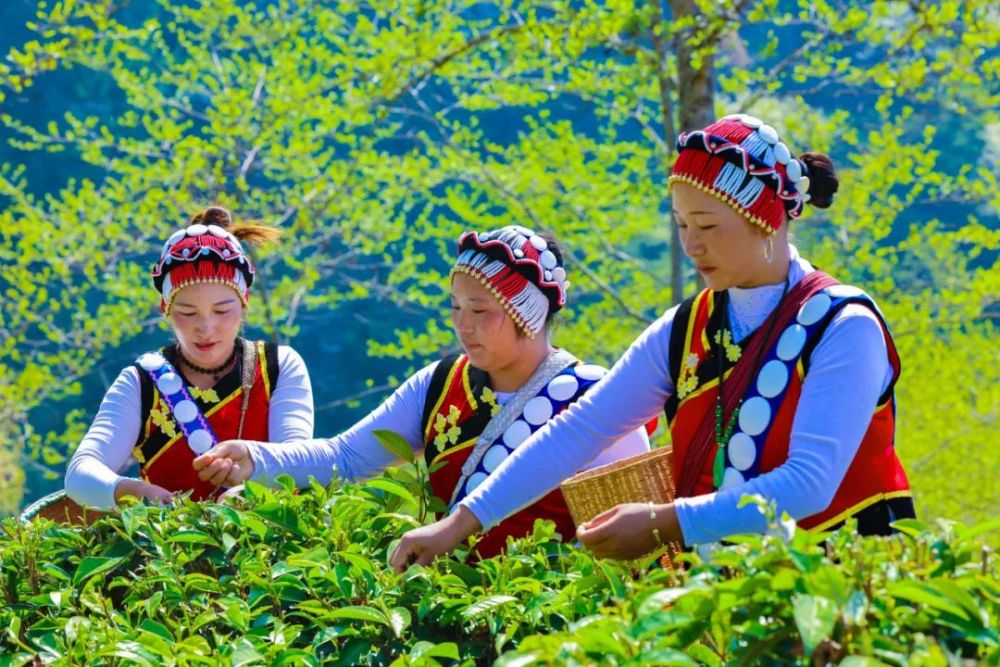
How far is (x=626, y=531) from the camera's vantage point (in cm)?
245

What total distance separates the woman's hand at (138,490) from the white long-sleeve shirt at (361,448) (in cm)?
26

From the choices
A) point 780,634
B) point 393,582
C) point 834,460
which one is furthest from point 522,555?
point 780,634

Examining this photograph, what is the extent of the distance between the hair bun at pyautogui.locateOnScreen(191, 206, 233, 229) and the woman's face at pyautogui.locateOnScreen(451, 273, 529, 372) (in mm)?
1197

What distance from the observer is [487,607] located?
2229 millimetres

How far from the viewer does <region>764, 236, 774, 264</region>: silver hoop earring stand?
288 cm

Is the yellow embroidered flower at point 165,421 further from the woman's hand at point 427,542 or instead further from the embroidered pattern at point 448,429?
the woman's hand at point 427,542

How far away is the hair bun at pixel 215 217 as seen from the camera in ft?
14.7

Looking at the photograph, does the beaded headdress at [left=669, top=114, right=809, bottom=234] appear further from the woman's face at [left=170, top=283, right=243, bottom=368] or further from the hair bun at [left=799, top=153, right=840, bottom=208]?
the woman's face at [left=170, top=283, right=243, bottom=368]

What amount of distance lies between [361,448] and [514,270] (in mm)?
589

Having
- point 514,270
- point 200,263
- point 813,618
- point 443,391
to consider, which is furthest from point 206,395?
point 813,618

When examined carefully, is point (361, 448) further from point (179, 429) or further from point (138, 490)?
point (179, 429)

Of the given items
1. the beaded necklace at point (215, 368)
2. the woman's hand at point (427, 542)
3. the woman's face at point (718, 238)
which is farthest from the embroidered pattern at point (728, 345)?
the beaded necklace at point (215, 368)

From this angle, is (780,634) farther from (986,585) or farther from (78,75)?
(78,75)

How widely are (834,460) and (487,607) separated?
0.72 meters
